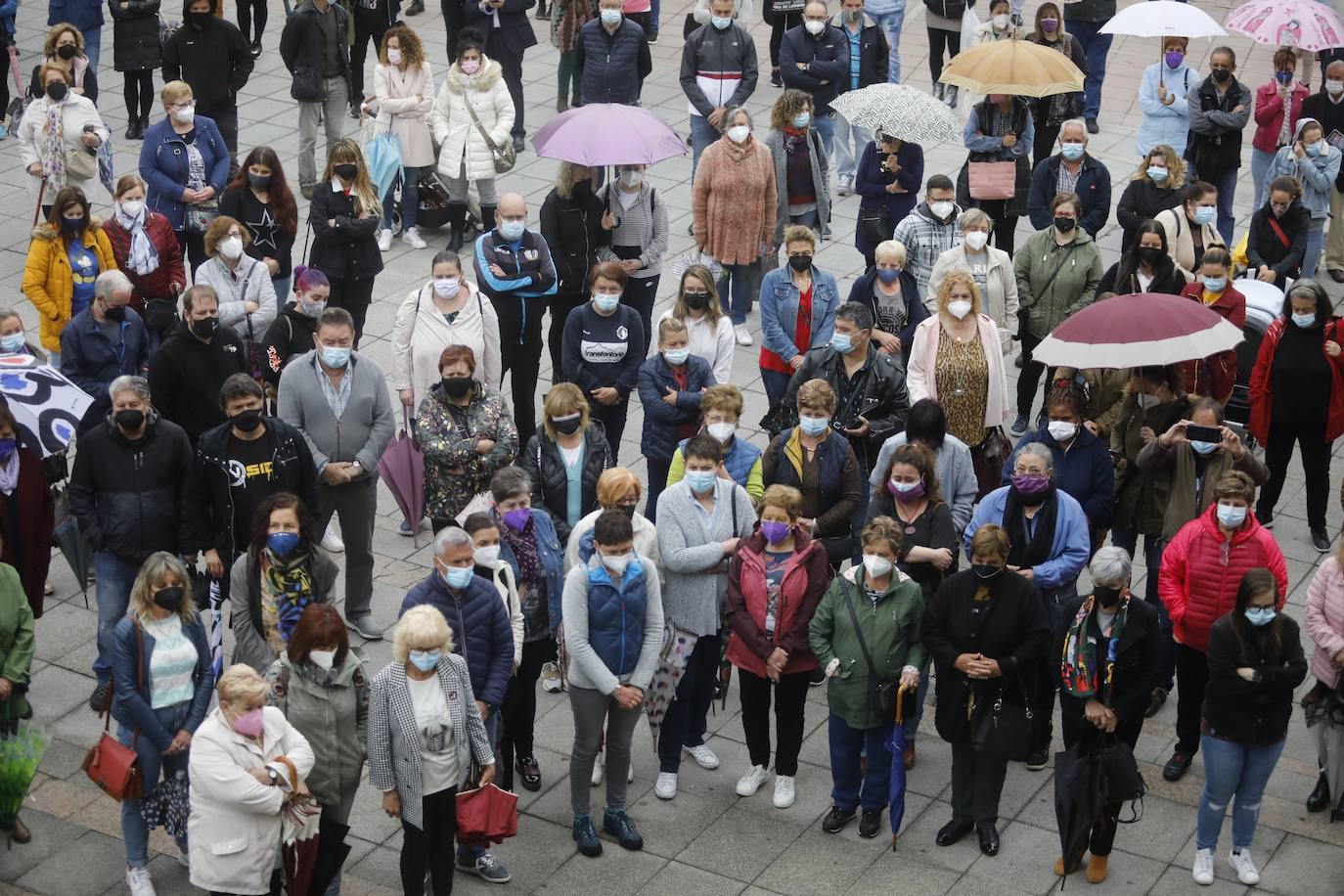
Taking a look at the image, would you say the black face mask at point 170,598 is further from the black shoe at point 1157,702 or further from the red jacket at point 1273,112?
the red jacket at point 1273,112

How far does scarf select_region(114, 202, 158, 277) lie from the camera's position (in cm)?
1340

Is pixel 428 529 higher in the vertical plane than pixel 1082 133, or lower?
lower

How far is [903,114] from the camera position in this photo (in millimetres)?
15055

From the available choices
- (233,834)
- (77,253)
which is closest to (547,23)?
(77,253)

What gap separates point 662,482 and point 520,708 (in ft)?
8.43

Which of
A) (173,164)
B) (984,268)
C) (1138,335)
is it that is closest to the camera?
(1138,335)

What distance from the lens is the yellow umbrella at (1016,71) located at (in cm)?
1521

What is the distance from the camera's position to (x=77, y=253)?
13.2m

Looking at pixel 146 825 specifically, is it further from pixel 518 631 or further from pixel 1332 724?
pixel 1332 724

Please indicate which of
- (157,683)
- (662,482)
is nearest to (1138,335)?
(662,482)

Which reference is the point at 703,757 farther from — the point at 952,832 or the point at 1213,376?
the point at 1213,376

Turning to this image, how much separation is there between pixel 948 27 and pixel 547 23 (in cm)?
469

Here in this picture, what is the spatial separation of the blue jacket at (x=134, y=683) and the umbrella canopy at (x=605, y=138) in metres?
5.21

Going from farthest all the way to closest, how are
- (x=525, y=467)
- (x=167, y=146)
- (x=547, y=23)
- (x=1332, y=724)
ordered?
(x=547, y=23), (x=167, y=146), (x=525, y=467), (x=1332, y=724)
